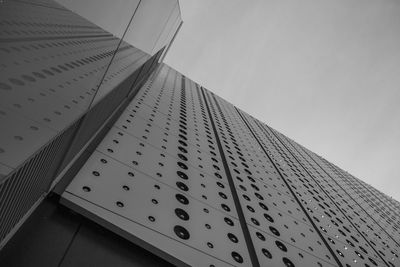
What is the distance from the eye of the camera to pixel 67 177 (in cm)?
455

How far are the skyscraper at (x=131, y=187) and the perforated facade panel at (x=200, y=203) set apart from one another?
2cm

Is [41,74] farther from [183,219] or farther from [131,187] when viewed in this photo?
[183,219]

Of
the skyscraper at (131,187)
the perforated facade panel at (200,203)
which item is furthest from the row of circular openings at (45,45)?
the perforated facade panel at (200,203)

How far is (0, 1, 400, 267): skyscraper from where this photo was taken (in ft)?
7.35

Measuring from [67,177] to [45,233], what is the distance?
99cm

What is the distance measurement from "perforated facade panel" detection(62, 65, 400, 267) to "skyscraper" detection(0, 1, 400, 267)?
24 mm

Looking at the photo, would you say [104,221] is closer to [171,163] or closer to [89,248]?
[89,248]

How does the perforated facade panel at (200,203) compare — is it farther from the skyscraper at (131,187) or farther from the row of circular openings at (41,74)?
the row of circular openings at (41,74)

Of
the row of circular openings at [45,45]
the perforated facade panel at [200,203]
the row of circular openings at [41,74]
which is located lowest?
the perforated facade panel at [200,203]

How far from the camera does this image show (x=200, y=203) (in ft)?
19.7

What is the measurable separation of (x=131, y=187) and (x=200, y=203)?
1356 mm

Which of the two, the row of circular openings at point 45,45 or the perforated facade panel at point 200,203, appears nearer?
the row of circular openings at point 45,45

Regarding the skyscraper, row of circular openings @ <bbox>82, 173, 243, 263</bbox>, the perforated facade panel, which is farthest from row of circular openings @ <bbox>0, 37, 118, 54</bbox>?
row of circular openings @ <bbox>82, 173, 243, 263</bbox>

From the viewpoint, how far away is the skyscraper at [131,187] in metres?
2.24
